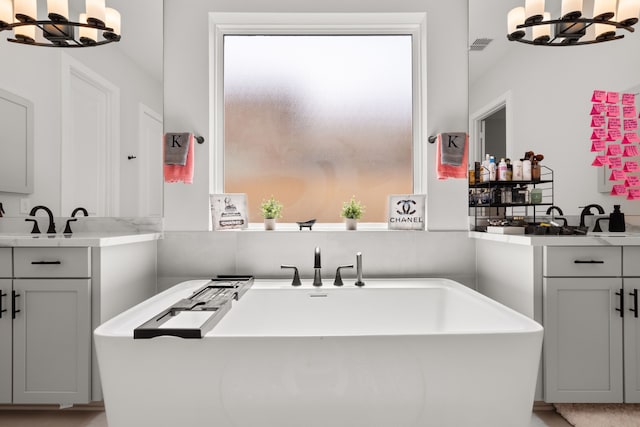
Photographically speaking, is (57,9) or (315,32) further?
(315,32)

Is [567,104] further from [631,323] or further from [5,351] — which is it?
[5,351]

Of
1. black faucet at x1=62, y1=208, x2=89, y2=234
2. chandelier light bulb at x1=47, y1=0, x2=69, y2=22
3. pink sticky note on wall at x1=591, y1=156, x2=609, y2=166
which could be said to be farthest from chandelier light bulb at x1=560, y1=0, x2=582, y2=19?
black faucet at x1=62, y1=208, x2=89, y2=234

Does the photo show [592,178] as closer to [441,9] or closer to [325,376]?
[441,9]

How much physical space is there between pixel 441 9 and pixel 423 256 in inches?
60.2

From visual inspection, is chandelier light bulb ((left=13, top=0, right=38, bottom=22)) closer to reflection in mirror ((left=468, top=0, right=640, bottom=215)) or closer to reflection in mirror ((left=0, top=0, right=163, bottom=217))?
reflection in mirror ((left=0, top=0, right=163, bottom=217))

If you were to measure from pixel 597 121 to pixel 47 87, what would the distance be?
10.8ft

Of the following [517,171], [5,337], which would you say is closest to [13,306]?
[5,337]

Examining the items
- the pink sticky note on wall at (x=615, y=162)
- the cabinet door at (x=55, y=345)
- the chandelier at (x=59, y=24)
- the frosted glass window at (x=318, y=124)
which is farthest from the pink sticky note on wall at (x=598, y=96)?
the cabinet door at (x=55, y=345)

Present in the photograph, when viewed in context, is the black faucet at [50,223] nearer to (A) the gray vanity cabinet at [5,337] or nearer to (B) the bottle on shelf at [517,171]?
(A) the gray vanity cabinet at [5,337]

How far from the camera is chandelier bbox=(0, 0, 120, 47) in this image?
6.13ft

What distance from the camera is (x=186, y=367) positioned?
3.79ft

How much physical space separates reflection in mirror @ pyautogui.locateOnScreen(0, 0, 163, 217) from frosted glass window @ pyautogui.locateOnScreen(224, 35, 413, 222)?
473 mm

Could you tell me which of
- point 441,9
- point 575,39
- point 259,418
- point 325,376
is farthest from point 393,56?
point 259,418

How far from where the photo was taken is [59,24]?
1.86 meters
